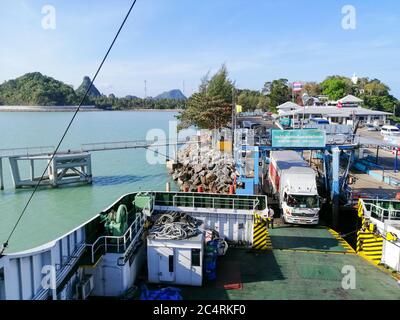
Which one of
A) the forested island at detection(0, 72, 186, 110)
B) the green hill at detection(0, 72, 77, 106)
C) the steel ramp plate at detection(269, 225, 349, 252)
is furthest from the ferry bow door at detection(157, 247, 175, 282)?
the green hill at detection(0, 72, 77, 106)

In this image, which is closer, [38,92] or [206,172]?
[206,172]

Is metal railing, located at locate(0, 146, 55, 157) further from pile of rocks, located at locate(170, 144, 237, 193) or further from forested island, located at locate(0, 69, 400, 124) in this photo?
pile of rocks, located at locate(170, 144, 237, 193)

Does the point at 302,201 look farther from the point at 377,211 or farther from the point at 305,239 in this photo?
the point at 377,211

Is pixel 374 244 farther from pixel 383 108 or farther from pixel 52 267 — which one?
pixel 383 108

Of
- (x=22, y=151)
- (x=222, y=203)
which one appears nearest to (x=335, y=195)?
(x=222, y=203)

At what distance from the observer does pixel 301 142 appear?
751 inches

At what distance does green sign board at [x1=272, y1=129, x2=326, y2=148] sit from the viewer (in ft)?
62.5

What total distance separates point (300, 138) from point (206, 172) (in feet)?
42.2

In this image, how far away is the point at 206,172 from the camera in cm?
3062

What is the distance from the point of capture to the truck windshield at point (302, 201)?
1574cm

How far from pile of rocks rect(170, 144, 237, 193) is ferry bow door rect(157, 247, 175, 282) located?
1737 cm

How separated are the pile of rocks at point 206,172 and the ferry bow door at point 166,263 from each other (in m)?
17.4

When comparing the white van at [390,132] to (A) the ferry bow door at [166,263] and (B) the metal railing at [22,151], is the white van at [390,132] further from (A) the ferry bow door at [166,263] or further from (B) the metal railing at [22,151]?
(B) the metal railing at [22,151]

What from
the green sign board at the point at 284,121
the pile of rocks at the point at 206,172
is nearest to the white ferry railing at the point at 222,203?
the pile of rocks at the point at 206,172
